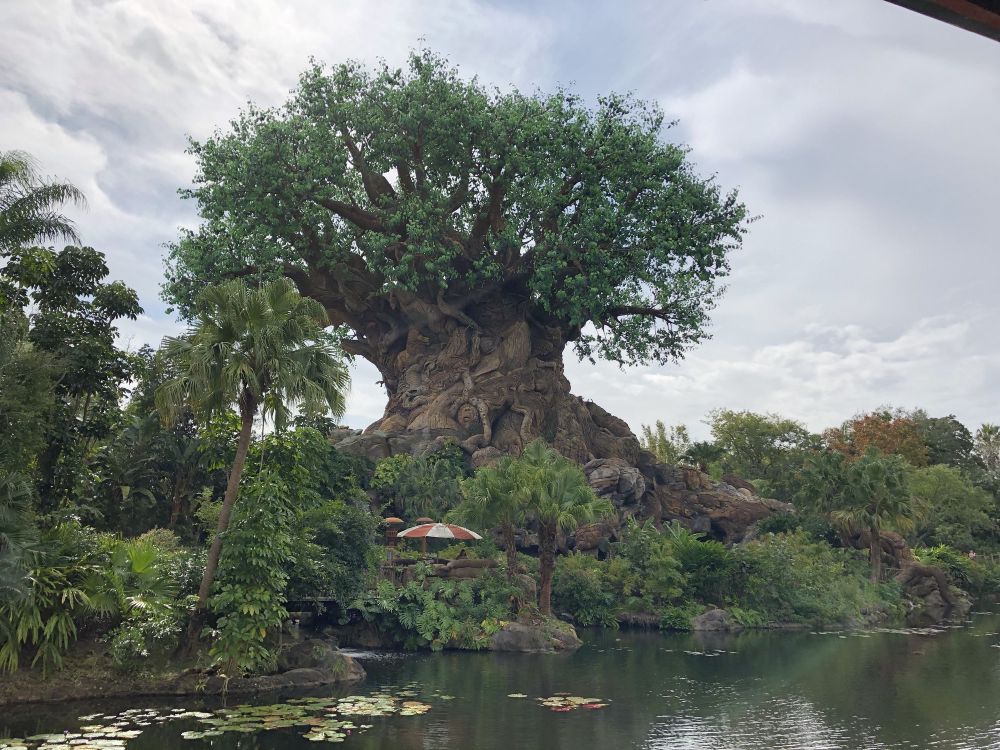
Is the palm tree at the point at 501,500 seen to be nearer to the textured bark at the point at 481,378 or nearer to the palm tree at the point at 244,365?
the palm tree at the point at 244,365

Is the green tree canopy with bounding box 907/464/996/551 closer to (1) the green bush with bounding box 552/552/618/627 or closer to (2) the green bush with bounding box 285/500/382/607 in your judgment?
(1) the green bush with bounding box 552/552/618/627

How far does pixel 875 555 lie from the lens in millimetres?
39344

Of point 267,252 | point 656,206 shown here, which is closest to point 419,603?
point 267,252

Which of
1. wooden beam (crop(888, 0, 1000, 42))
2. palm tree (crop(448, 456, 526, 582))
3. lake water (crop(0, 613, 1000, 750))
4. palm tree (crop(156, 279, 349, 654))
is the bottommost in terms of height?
lake water (crop(0, 613, 1000, 750))

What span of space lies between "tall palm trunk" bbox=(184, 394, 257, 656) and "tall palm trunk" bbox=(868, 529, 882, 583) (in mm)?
31597

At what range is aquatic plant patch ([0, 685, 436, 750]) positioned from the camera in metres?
12.2

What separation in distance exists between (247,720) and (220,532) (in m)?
4.49

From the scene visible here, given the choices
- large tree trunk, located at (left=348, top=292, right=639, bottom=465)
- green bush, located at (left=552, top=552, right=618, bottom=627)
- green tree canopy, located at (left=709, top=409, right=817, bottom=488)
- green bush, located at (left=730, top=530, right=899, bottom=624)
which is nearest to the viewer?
green bush, located at (left=552, top=552, right=618, bottom=627)

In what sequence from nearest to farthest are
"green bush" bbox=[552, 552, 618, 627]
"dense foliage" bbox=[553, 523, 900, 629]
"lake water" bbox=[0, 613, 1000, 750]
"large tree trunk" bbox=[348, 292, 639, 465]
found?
1. "lake water" bbox=[0, 613, 1000, 750]
2. "green bush" bbox=[552, 552, 618, 627]
3. "dense foliage" bbox=[553, 523, 900, 629]
4. "large tree trunk" bbox=[348, 292, 639, 465]

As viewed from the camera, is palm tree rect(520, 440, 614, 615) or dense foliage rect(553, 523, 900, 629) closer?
palm tree rect(520, 440, 614, 615)

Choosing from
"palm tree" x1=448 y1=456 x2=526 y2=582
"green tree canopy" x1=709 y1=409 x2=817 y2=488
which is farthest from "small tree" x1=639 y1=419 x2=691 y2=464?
"palm tree" x1=448 y1=456 x2=526 y2=582

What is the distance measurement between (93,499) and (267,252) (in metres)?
15.5

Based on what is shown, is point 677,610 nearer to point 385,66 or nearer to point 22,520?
point 22,520

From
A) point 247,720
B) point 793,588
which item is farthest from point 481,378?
point 247,720
